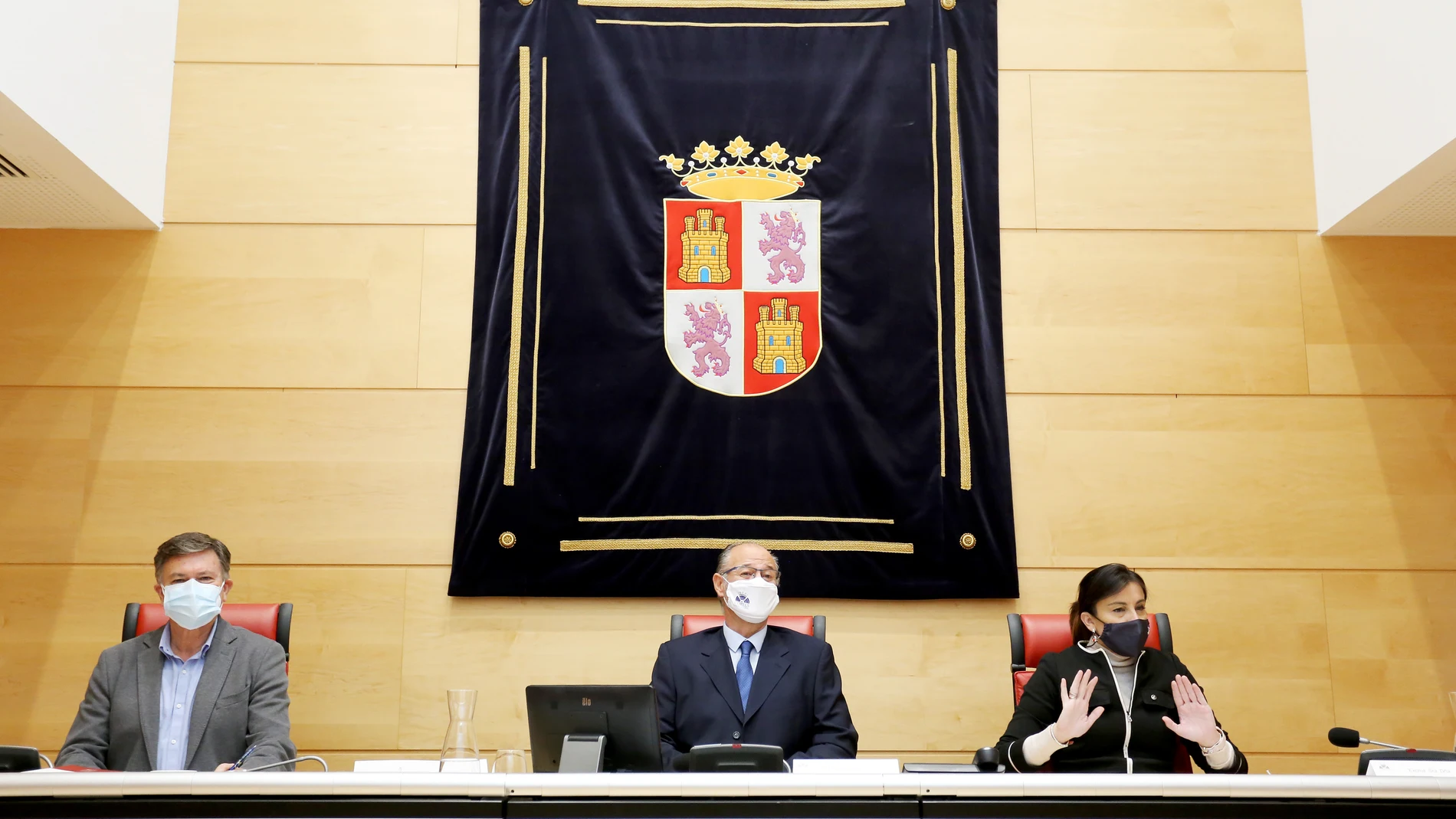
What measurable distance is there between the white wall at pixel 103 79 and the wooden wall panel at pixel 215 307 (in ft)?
0.82

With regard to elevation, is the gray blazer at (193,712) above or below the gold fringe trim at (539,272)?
below

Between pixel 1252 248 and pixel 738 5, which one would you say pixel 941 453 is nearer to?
pixel 1252 248

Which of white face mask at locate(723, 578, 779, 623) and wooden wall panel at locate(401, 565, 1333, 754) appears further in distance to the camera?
wooden wall panel at locate(401, 565, 1333, 754)

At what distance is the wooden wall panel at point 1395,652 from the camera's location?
3.92m

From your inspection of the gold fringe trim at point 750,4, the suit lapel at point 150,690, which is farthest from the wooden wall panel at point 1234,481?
the suit lapel at point 150,690

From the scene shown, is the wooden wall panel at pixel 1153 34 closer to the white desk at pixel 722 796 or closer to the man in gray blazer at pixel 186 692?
the white desk at pixel 722 796

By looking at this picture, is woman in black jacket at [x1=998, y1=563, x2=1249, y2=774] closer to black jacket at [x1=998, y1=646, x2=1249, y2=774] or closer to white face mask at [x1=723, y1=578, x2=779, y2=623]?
black jacket at [x1=998, y1=646, x2=1249, y2=774]

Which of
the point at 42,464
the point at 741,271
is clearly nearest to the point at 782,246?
the point at 741,271

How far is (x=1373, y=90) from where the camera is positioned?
3.88 metres

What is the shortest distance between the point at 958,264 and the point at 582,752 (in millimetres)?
2471

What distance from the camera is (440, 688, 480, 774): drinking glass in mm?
2168

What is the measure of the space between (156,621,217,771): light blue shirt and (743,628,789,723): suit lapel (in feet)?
4.91

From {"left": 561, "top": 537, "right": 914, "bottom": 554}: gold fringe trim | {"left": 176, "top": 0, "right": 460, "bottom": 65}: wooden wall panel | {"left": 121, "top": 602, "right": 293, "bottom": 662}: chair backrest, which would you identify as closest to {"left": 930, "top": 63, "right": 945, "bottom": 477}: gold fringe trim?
{"left": 561, "top": 537, "right": 914, "bottom": 554}: gold fringe trim

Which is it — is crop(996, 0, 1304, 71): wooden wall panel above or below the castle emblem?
above
